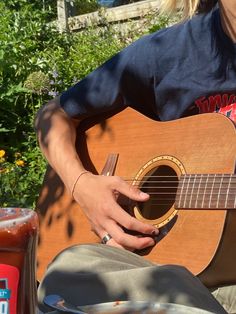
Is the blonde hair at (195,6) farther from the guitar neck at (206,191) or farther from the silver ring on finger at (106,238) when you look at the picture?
the silver ring on finger at (106,238)

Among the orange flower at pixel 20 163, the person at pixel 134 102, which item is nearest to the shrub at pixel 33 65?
the orange flower at pixel 20 163

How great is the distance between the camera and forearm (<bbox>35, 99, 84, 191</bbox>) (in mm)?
2242

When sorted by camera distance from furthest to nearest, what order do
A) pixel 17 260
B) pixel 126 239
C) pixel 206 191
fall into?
pixel 126 239 < pixel 206 191 < pixel 17 260

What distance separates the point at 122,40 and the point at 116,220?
3032 mm

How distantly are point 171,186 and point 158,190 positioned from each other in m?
0.07

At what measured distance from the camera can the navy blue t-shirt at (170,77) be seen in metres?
1.98

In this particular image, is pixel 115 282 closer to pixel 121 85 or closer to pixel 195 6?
pixel 121 85

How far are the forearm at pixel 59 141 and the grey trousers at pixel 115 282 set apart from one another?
0.59m

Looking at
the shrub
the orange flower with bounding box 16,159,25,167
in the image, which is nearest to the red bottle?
the shrub


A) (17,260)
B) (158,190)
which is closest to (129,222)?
(158,190)

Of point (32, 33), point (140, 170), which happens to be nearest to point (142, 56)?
point (140, 170)

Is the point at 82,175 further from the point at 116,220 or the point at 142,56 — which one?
the point at 142,56

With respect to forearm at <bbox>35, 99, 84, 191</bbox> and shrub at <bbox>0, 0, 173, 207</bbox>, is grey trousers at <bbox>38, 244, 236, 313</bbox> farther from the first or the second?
shrub at <bbox>0, 0, 173, 207</bbox>

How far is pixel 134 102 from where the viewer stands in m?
2.27
